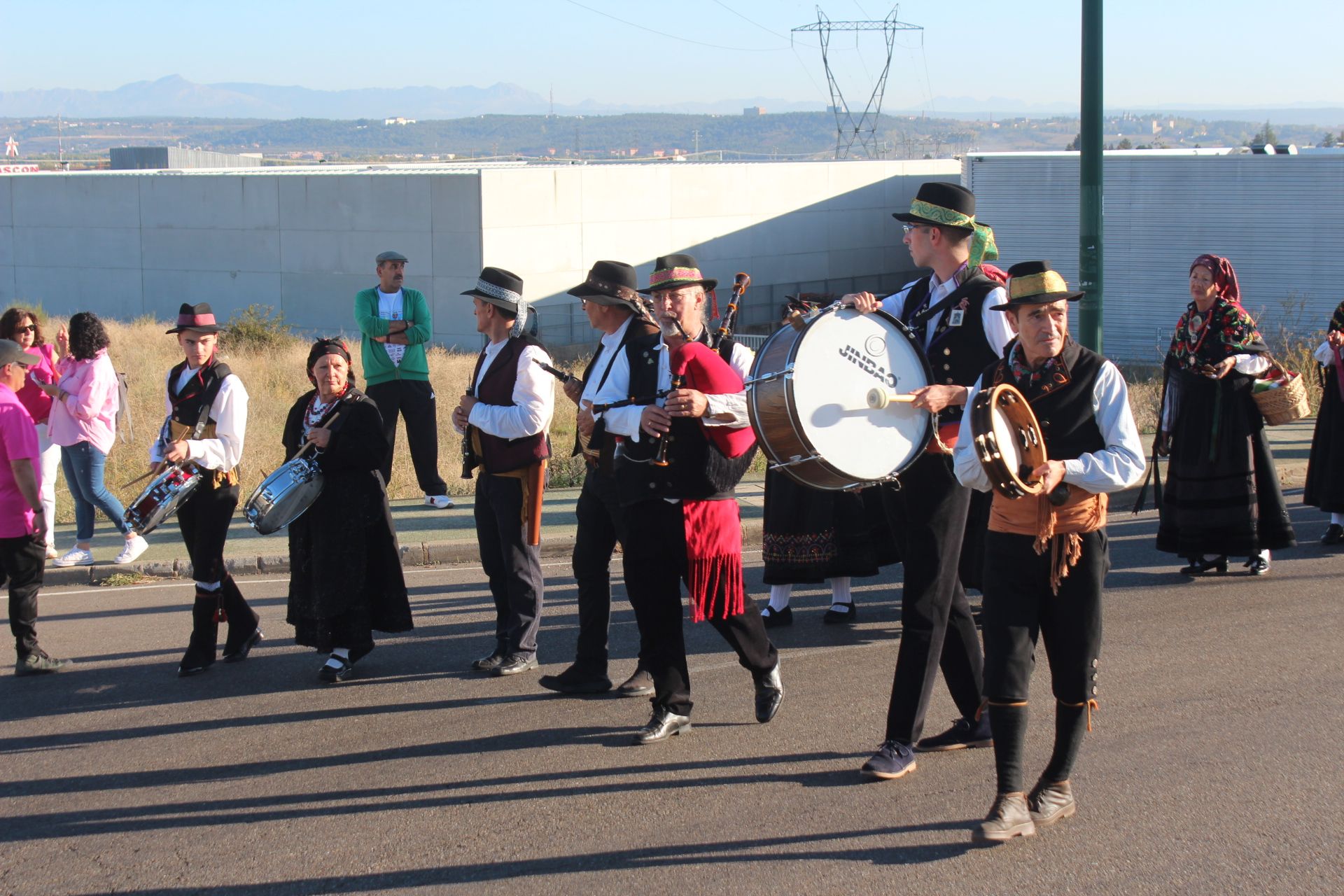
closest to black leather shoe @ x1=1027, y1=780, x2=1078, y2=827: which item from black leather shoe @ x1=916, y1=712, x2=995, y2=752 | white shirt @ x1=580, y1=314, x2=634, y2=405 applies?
black leather shoe @ x1=916, y1=712, x2=995, y2=752

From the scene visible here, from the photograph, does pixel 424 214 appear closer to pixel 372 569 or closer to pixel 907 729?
pixel 372 569

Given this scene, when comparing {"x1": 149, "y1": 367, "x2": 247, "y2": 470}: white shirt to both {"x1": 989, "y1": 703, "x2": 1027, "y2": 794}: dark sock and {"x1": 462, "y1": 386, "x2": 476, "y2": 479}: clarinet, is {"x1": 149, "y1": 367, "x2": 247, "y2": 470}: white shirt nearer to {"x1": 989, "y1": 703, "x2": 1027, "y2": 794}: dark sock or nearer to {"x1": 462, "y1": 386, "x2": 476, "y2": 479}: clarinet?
{"x1": 462, "y1": 386, "x2": 476, "y2": 479}: clarinet

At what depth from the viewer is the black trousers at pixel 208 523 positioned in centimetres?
686

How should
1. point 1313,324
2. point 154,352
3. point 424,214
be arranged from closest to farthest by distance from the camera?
point 154,352 < point 1313,324 < point 424,214

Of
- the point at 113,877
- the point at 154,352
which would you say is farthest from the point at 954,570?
the point at 154,352

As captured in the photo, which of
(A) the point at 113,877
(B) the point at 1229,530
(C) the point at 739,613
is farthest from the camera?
(B) the point at 1229,530

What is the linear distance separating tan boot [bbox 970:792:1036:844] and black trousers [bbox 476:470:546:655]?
2.78 metres

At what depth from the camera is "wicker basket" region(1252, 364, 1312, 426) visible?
842 cm

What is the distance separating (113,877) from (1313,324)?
28013mm

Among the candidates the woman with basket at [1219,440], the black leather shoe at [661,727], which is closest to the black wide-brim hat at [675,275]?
the black leather shoe at [661,727]

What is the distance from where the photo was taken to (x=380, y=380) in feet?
36.8

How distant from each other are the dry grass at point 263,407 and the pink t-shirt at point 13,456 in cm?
528

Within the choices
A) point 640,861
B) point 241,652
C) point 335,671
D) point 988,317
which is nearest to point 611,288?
point 988,317

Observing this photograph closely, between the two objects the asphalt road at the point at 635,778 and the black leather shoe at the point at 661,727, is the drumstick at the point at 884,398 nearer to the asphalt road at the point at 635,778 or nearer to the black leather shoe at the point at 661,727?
the asphalt road at the point at 635,778
